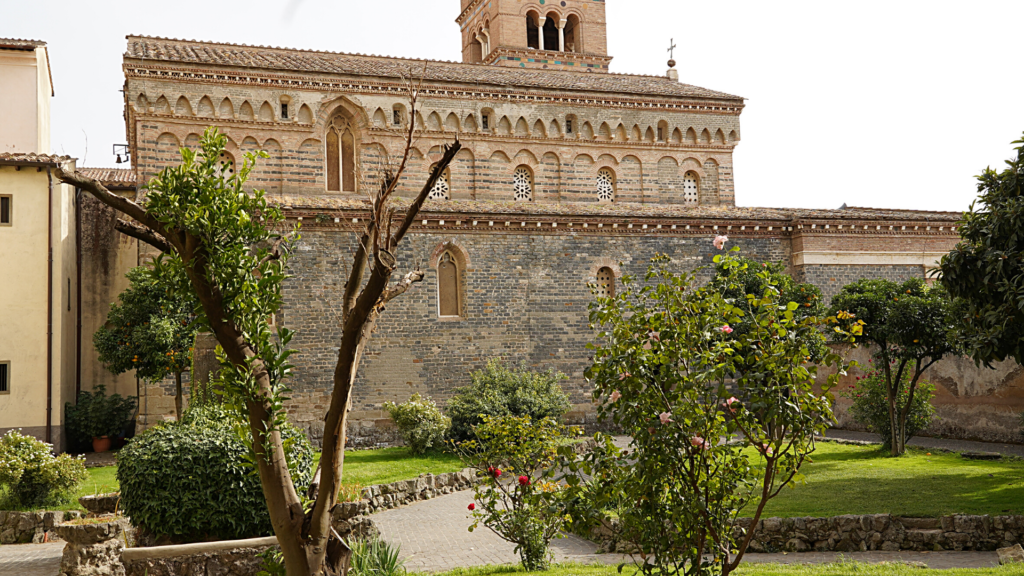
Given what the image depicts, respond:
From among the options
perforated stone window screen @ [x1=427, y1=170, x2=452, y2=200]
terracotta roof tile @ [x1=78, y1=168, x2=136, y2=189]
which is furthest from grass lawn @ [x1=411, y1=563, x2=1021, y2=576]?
terracotta roof tile @ [x1=78, y1=168, x2=136, y2=189]

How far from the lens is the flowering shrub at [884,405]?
17703mm

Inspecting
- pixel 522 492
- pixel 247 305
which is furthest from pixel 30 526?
pixel 247 305

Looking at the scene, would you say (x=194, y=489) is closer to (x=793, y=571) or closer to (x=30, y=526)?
(x=30, y=526)

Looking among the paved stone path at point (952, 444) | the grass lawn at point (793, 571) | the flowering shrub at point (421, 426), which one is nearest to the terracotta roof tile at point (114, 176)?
the flowering shrub at point (421, 426)

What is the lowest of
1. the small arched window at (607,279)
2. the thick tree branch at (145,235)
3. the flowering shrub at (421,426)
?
the flowering shrub at (421,426)

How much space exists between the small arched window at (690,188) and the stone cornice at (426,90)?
2.10 m

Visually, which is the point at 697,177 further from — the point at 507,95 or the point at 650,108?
Result: the point at 507,95

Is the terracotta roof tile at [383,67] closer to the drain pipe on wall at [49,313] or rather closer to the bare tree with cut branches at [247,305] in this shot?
the drain pipe on wall at [49,313]

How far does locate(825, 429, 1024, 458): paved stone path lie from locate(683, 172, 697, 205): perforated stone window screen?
27.7 ft

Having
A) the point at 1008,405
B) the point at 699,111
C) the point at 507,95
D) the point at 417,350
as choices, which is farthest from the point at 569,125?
the point at 1008,405

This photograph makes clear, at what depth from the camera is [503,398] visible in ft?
61.2

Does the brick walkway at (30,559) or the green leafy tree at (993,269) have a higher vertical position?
the green leafy tree at (993,269)

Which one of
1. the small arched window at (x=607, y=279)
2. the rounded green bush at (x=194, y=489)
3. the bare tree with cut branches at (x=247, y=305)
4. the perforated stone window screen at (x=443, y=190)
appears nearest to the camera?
the bare tree with cut branches at (x=247, y=305)

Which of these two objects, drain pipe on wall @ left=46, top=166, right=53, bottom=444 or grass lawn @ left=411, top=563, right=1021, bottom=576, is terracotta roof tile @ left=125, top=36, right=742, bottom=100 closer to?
drain pipe on wall @ left=46, top=166, right=53, bottom=444
